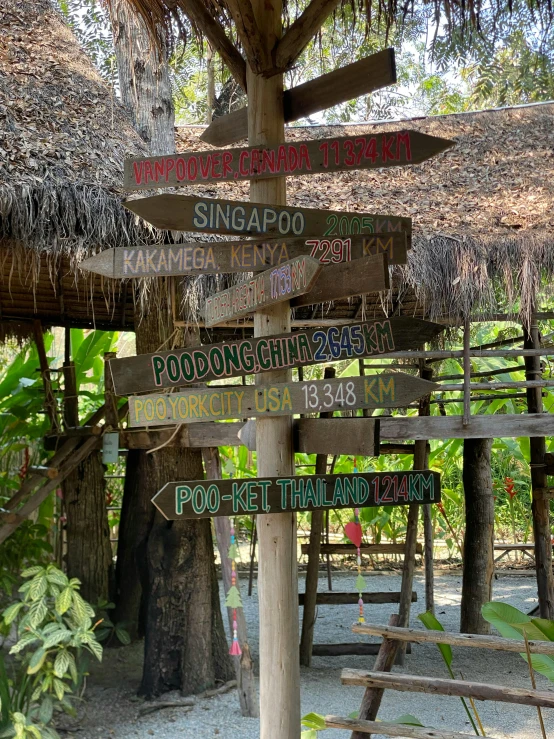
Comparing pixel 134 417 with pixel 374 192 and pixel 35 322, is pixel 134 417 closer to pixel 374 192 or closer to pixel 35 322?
pixel 35 322

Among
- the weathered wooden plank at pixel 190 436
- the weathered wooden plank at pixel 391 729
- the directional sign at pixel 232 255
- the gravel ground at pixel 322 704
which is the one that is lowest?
the gravel ground at pixel 322 704

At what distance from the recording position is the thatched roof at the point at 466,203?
514 cm

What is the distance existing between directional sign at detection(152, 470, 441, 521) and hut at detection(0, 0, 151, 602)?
8.45 ft

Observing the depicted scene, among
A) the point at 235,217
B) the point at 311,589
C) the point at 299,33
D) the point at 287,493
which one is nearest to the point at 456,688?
the point at 287,493

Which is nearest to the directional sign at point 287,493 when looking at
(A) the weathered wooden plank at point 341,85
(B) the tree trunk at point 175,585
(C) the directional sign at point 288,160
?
(C) the directional sign at point 288,160

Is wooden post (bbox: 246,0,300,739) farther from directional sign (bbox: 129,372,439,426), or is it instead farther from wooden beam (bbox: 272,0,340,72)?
wooden beam (bbox: 272,0,340,72)

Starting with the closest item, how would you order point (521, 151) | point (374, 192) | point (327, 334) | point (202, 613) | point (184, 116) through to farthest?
point (327, 334), point (202, 613), point (374, 192), point (521, 151), point (184, 116)

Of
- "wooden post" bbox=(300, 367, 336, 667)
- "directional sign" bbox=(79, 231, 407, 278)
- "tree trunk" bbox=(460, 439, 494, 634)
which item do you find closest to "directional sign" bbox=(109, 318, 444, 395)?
"directional sign" bbox=(79, 231, 407, 278)

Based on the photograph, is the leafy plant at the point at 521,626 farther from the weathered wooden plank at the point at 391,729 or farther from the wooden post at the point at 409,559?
the wooden post at the point at 409,559

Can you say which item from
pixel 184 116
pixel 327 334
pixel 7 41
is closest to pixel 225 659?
pixel 327 334

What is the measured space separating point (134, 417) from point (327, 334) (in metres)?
0.72

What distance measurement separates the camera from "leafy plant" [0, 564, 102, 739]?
13.9ft

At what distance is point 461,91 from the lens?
15227 millimetres

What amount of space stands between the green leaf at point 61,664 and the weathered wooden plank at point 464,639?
2.02 m
